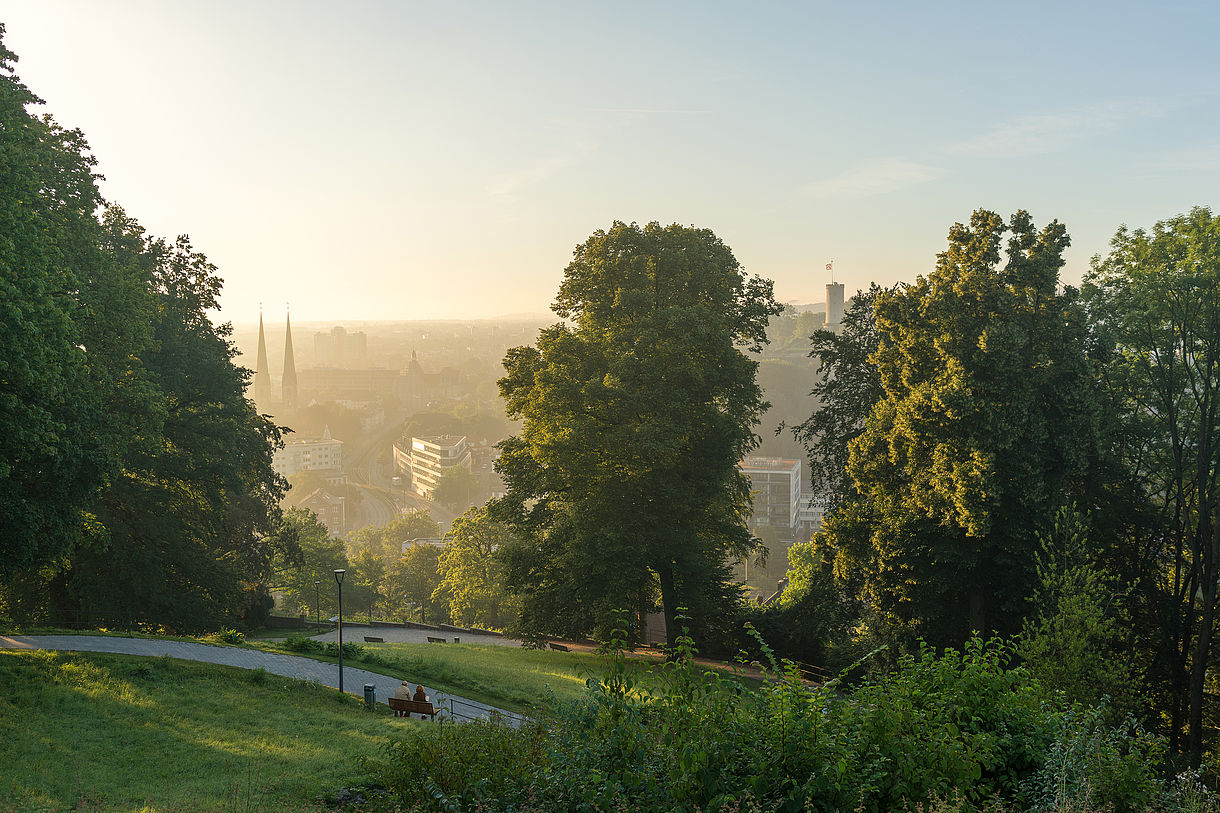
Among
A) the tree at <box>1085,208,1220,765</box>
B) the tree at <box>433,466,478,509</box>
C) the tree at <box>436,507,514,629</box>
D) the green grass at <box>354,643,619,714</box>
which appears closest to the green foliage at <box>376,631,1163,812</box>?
the green grass at <box>354,643,619,714</box>

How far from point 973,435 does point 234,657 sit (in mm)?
21043

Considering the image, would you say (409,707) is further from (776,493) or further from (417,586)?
(776,493)

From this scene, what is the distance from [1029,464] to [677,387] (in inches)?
392

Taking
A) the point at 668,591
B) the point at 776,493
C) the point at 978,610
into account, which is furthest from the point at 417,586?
the point at 776,493

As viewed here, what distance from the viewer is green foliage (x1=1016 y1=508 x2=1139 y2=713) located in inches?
672

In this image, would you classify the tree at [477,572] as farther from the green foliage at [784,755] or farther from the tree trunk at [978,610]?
the green foliage at [784,755]

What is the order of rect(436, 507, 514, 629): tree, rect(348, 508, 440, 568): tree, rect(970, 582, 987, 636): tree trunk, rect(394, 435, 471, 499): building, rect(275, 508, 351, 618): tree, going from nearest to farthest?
rect(970, 582, 987, 636): tree trunk < rect(436, 507, 514, 629): tree < rect(275, 508, 351, 618): tree < rect(348, 508, 440, 568): tree < rect(394, 435, 471, 499): building

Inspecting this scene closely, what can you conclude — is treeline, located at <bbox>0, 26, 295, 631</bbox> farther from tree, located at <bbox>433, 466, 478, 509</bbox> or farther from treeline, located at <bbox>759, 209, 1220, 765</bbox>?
tree, located at <bbox>433, 466, 478, 509</bbox>

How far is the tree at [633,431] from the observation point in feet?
75.3

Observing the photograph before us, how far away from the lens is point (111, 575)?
2414 centimetres

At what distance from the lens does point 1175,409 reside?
74.9 feet

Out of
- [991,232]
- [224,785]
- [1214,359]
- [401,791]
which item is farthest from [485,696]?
[1214,359]

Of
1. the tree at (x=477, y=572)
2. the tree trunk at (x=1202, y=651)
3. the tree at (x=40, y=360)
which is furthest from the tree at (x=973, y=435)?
the tree at (x=477, y=572)

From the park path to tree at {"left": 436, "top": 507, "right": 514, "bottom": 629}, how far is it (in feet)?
78.8
